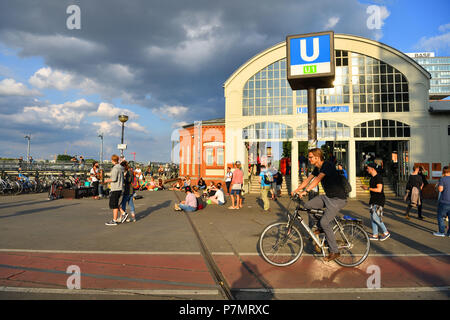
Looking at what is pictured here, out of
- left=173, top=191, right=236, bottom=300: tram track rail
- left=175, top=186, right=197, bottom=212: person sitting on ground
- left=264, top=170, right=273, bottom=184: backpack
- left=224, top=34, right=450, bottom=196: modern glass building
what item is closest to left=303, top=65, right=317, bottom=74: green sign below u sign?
left=264, top=170, right=273, bottom=184: backpack

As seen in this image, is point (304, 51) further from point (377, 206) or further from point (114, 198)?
point (114, 198)

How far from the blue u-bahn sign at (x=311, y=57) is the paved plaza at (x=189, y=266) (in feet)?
17.5

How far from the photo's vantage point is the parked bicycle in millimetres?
4488

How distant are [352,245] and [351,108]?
16.7m

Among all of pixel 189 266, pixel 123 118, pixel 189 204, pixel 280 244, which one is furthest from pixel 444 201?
pixel 123 118

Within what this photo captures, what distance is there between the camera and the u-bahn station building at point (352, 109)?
17.9 meters

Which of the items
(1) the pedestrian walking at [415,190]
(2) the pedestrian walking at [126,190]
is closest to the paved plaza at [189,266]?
(2) the pedestrian walking at [126,190]

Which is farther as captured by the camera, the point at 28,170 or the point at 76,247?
the point at 28,170

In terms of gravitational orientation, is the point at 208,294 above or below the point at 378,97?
below
